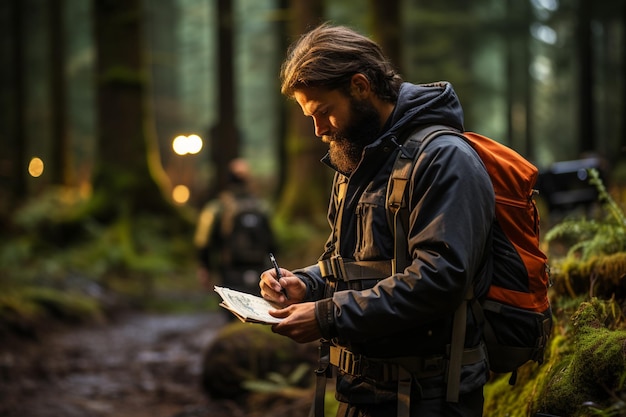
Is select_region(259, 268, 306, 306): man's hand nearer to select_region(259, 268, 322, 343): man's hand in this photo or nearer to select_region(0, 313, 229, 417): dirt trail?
select_region(259, 268, 322, 343): man's hand

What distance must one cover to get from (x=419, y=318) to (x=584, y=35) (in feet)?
80.9

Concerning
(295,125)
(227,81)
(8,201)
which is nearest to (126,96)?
(227,81)

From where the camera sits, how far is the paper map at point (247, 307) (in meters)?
3.29

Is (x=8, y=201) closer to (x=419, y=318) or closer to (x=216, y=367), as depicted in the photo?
(x=216, y=367)

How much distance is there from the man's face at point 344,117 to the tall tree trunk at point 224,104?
54.4 ft

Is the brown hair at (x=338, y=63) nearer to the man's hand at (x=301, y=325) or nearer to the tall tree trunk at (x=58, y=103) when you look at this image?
the man's hand at (x=301, y=325)

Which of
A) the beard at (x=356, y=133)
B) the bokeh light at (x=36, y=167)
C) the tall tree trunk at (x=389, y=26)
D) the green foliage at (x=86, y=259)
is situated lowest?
the bokeh light at (x=36, y=167)

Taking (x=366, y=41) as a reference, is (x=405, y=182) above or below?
below

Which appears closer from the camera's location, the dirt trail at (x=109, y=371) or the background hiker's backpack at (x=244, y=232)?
the dirt trail at (x=109, y=371)

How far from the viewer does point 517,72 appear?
4319 centimetres

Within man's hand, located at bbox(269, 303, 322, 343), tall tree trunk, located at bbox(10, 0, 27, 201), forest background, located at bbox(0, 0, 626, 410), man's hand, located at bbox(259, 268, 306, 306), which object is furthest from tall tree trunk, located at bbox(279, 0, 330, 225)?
man's hand, located at bbox(269, 303, 322, 343)

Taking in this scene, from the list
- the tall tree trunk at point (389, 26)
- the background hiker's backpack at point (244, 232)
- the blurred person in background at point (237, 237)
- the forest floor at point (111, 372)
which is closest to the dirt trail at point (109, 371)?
the forest floor at point (111, 372)

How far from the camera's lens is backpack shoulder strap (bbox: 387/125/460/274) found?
324 cm

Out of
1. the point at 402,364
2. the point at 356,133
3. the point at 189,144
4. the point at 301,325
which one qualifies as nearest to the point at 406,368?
the point at 402,364
